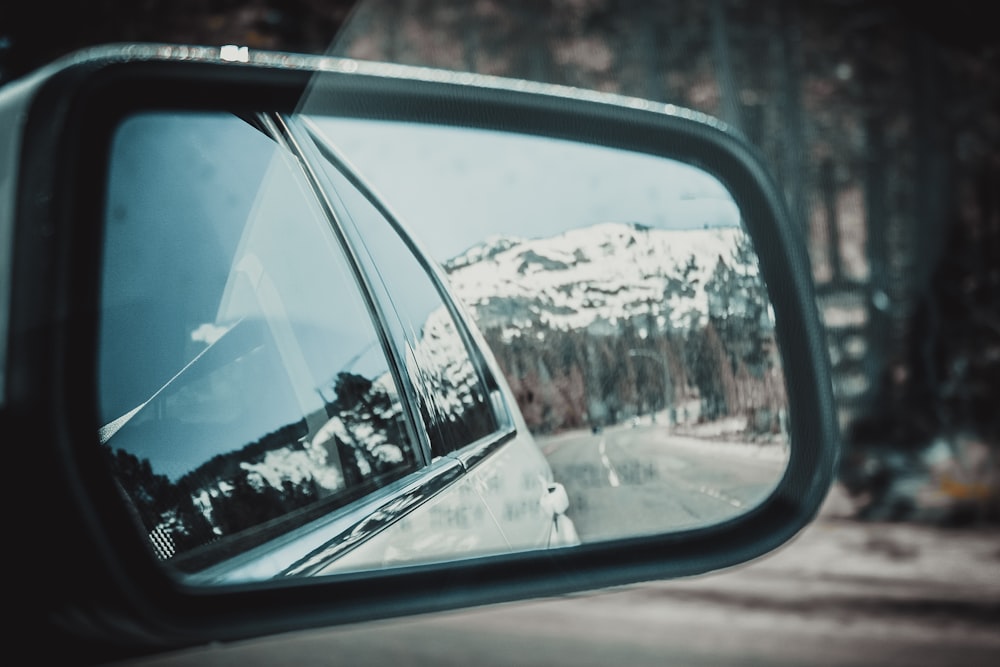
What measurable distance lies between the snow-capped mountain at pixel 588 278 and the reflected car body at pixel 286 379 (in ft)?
0.55

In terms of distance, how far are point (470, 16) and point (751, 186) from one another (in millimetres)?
7573

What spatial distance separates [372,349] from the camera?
177 centimetres

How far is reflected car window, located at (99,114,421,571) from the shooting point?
132cm

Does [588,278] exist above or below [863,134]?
below

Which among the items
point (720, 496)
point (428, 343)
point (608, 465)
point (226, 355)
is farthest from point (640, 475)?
point (226, 355)

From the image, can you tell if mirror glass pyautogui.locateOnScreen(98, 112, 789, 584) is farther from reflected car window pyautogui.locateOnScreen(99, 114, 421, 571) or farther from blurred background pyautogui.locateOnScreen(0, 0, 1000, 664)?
blurred background pyautogui.locateOnScreen(0, 0, 1000, 664)

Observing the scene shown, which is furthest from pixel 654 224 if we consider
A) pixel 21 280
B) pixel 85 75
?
pixel 21 280

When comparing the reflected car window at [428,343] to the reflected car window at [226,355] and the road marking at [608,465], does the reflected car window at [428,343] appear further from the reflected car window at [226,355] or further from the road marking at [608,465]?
the road marking at [608,465]

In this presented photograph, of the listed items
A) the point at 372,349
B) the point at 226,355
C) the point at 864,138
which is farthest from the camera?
the point at 864,138

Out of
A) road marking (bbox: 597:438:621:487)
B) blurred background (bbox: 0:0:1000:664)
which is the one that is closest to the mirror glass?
road marking (bbox: 597:438:621:487)

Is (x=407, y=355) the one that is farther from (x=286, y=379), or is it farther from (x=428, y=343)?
(x=286, y=379)

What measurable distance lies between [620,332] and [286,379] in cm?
53

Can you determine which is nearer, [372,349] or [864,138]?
[372,349]

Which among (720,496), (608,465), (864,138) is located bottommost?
(720,496)
